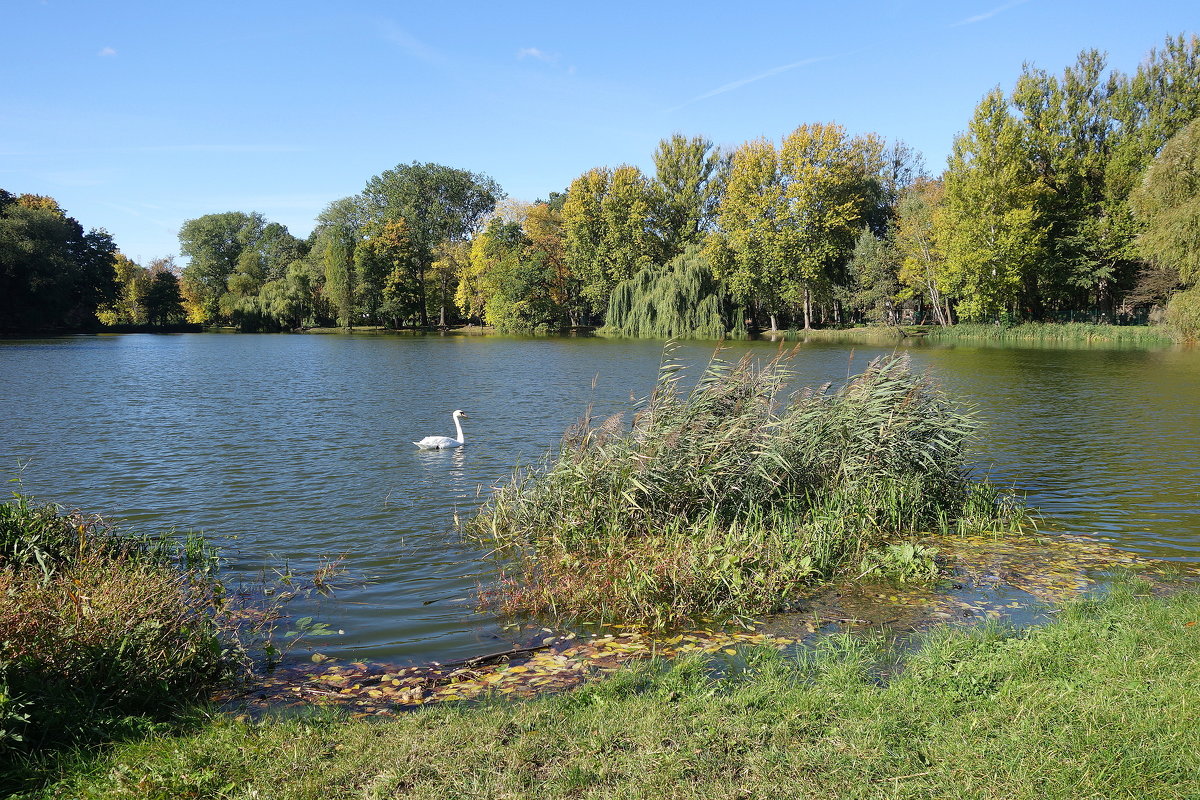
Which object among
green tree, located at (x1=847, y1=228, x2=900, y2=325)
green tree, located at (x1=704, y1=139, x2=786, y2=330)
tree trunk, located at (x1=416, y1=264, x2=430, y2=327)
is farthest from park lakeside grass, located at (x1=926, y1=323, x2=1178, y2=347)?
tree trunk, located at (x1=416, y1=264, x2=430, y2=327)

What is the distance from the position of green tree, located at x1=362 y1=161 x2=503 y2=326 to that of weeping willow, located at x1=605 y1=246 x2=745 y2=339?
2883 cm

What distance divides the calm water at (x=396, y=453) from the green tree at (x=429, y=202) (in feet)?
169

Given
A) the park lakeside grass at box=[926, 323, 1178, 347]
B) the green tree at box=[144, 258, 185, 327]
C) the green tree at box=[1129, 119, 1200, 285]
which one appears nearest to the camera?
the green tree at box=[1129, 119, 1200, 285]

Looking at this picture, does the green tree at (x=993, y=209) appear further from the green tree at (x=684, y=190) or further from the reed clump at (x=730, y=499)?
the reed clump at (x=730, y=499)

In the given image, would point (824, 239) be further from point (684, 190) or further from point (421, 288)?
point (421, 288)

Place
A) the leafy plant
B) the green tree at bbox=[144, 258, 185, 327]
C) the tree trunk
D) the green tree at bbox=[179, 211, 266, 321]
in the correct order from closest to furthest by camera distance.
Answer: the leafy plant
the tree trunk
the green tree at bbox=[144, 258, 185, 327]
the green tree at bbox=[179, 211, 266, 321]

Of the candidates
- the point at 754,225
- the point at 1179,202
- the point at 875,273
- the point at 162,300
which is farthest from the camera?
the point at 162,300

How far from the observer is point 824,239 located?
57000 millimetres

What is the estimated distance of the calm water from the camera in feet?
29.6

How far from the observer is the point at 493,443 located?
1678 centimetres

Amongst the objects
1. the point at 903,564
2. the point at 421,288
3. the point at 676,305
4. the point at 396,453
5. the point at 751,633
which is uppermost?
the point at 421,288

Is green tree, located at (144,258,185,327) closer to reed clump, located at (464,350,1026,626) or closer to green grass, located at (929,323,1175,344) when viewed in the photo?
green grass, located at (929,323,1175,344)

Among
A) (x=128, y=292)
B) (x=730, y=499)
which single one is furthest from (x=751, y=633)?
(x=128, y=292)

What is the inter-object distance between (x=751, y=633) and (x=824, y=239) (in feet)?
178
